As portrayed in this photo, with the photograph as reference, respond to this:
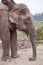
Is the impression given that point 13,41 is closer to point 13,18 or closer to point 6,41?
point 6,41

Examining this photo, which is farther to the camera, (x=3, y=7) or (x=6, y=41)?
(x=3, y=7)

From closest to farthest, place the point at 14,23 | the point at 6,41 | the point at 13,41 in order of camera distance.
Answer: the point at 6,41
the point at 14,23
the point at 13,41

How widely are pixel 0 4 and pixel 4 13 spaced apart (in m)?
0.51

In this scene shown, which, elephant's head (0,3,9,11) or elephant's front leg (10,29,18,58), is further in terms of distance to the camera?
elephant's front leg (10,29,18,58)

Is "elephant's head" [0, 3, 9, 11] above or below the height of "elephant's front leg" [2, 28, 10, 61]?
above

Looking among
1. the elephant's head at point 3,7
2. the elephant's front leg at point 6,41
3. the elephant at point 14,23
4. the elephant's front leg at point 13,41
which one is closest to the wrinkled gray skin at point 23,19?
the elephant at point 14,23

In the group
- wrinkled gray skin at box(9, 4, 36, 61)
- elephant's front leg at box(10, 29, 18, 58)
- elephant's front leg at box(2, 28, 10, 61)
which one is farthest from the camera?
elephant's front leg at box(10, 29, 18, 58)

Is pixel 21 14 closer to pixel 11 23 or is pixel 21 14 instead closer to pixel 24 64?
pixel 11 23

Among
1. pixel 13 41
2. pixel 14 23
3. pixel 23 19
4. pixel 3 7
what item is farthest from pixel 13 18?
pixel 13 41

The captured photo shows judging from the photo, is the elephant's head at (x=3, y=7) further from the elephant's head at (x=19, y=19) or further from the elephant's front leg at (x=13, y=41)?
the elephant's front leg at (x=13, y=41)

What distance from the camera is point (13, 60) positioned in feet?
40.0

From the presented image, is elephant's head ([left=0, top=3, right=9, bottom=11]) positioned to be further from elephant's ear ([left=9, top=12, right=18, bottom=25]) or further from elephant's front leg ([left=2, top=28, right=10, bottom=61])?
elephant's front leg ([left=2, top=28, right=10, bottom=61])

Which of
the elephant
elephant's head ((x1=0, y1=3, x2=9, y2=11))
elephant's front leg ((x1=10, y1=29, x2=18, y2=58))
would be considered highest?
elephant's head ((x1=0, y1=3, x2=9, y2=11))

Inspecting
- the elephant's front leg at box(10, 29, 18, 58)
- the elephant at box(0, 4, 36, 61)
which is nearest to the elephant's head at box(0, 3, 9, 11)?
the elephant at box(0, 4, 36, 61)
